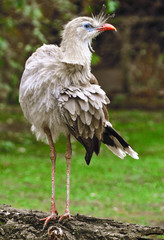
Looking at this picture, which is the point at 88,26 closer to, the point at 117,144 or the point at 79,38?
the point at 79,38

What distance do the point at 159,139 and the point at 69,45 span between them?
797 cm

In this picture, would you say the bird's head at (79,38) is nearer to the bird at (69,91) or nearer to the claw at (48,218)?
the bird at (69,91)

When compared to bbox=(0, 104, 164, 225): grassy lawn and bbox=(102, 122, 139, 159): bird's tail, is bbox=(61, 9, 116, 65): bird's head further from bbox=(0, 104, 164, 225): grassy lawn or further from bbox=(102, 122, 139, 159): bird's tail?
bbox=(0, 104, 164, 225): grassy lawn

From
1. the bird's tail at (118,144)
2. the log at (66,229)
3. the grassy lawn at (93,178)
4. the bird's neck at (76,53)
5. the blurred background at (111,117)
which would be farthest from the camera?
the blurred background at (111,117)

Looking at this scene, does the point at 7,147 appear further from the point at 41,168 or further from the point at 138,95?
the point at 138,95

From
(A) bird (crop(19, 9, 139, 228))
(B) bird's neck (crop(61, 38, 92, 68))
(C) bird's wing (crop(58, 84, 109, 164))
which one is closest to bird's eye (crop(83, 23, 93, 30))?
(A) bird (crop(19, 9, 139, 228))

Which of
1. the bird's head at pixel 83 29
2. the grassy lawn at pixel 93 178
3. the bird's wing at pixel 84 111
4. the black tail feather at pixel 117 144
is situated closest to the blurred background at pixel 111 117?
the grassy lawn at pixel 93 178

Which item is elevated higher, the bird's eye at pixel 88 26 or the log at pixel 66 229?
the bird's eye at pixel 88 26

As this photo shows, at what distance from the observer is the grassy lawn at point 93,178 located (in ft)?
22.3

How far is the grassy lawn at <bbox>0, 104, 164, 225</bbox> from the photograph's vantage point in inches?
268

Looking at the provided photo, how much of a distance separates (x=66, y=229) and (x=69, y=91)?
3.73 ft

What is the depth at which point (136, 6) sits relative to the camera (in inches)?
626

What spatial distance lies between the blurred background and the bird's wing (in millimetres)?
868

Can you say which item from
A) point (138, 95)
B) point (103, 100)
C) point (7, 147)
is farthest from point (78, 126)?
point (138, 95)
